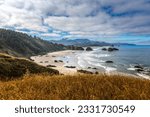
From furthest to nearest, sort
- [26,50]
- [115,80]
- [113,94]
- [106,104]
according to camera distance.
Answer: [26,50] → [115,80] → [113,94] → [106,104]

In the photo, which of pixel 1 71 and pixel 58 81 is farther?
pixel 1 71

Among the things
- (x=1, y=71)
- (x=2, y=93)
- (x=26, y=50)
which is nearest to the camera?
(x=2, y=93)

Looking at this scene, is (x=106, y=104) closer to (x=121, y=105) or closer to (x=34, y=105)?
(x=121, y=105)

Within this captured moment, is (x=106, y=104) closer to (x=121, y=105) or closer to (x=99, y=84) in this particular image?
(x=121, y=105)

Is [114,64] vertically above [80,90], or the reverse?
[80,90]

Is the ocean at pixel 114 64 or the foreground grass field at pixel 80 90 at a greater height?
the foreground grass field at pixel 80 90

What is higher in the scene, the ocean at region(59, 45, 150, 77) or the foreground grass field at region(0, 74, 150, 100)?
the foreground grass field at region(0, 74, 150, 100)

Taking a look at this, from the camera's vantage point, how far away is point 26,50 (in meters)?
170

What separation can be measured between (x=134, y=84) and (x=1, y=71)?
19.8 metres

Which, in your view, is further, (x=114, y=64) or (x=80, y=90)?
(x=114, y=64)

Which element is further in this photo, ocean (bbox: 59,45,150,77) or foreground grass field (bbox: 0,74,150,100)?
ocean (bbox: 59,45,150,77)

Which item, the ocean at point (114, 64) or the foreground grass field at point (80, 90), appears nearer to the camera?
the foreground grass field at point (80, 90)

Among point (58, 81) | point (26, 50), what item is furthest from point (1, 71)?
point (26, 50)

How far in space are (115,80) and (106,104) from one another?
2833mm
